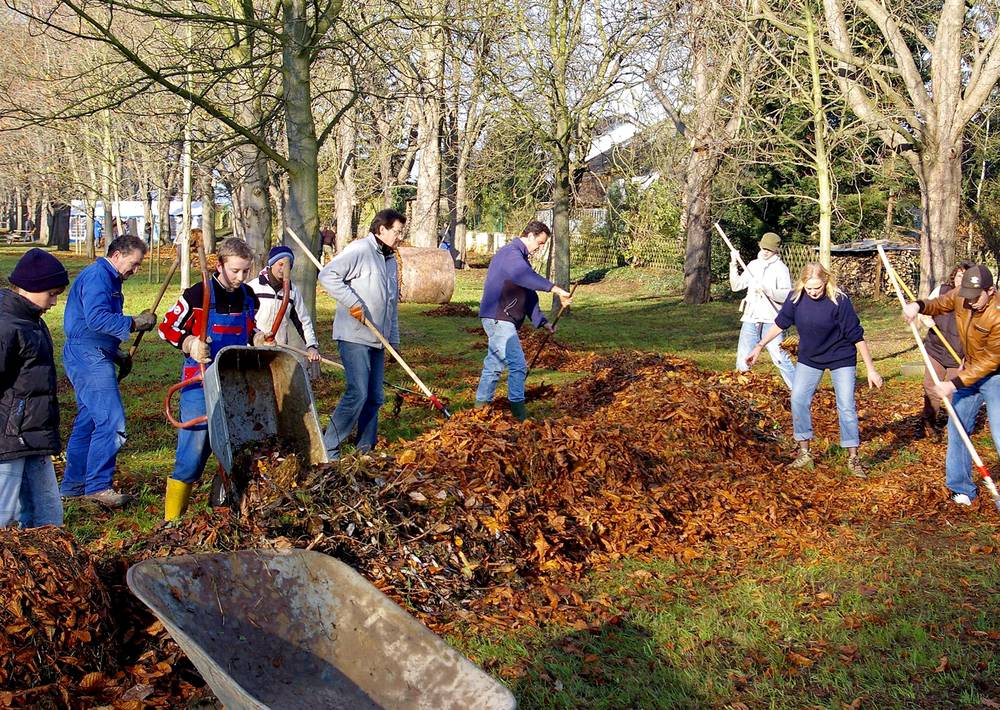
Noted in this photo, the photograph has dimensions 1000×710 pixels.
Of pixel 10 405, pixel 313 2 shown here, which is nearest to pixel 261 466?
pixel 10 405

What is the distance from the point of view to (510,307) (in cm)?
936

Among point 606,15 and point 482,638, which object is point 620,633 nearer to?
point 482,638

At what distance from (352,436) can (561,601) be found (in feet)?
13.1

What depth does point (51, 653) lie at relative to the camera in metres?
4.16

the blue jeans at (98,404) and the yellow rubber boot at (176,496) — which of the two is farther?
the blue jeans at (98,404)

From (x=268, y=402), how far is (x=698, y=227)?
69.1 feet

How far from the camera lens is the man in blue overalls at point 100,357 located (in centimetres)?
680

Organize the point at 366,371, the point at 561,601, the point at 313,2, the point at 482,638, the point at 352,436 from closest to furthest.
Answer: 1. the point at 482,638
2. the point at 561,601
3. the point at 366,371
4. the point at 352,436
5. the point at 313,2

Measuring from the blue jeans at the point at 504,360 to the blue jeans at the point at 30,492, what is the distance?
4674 mm

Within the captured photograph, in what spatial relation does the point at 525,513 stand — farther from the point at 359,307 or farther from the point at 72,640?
the point at 72,640

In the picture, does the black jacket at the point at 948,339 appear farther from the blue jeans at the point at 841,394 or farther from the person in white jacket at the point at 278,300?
the person in white jacket at the point at 278,300

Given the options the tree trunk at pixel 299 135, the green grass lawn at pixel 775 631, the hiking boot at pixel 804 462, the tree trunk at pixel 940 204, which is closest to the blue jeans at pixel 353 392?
the green grass lawn at pixel 775 631

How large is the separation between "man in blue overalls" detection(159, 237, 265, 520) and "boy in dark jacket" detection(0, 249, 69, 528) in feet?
3.22

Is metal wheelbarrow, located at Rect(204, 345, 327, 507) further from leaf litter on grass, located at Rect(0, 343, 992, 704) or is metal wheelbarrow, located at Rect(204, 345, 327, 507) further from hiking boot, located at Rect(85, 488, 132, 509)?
hiking boot, located at Rect(85, 488, 132, 509)
